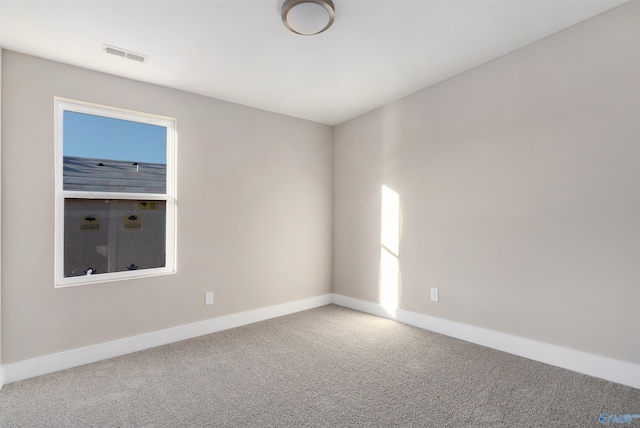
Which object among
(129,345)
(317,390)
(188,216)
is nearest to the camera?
(317,390)

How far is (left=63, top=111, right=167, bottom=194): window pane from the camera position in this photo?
277 centimetres

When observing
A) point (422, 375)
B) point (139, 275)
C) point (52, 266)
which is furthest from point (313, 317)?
point (52, 266)

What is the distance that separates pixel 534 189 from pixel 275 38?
2406 millimetres

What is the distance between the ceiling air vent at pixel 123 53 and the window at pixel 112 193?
551 mm

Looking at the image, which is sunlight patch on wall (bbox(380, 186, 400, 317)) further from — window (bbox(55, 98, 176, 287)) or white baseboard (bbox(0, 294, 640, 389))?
window (bbox(55, 98, 176, 287))

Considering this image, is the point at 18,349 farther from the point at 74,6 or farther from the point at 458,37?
the point at 458,37

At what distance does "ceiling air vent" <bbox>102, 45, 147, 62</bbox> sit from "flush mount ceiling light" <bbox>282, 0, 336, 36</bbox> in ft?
4.33

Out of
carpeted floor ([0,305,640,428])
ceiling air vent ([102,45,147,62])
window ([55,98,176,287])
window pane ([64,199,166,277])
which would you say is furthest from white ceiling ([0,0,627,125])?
carpeted floor ([0,305,640,428])

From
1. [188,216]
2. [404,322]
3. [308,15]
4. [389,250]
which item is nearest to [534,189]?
[389,250]

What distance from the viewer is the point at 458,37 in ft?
8.09

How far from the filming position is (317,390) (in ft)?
7.30

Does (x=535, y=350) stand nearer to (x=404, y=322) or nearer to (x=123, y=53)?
(x=404, y=322)

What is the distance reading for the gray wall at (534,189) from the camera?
221 centimetres

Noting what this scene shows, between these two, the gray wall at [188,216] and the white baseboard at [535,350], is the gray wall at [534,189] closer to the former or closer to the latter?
the white baseboard at [535,350]
